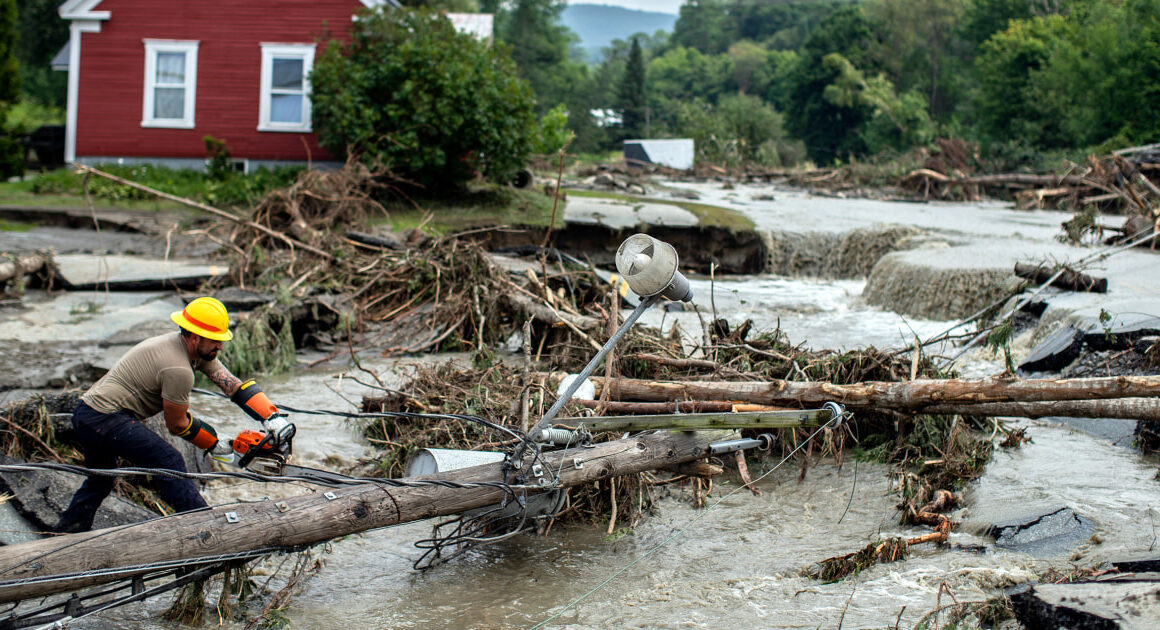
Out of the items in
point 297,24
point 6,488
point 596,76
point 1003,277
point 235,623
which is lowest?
point 235,623

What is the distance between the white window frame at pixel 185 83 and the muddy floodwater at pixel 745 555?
14231 millimetres

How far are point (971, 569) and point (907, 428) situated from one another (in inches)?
83.1

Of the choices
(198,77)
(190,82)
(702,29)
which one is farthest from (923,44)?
(702,29)

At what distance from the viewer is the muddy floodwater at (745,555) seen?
4.69 m

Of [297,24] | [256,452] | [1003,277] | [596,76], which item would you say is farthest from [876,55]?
[256,452]

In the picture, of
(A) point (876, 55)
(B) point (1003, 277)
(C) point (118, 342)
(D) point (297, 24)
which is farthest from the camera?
(A) point (876, 55)

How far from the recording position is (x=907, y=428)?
22.6ft

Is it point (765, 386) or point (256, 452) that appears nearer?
point (256, 452)

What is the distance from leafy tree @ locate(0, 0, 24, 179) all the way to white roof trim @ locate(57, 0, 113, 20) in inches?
78.1


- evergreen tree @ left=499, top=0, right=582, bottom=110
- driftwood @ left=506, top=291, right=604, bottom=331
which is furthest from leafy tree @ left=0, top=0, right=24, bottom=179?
evergreen tree @ left=499, top=0, right=582, bottom=110

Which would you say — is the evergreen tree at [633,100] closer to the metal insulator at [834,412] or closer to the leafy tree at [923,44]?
the leafy tree at [923,44]

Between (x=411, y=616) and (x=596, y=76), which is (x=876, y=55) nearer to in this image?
(x=596, y=76)

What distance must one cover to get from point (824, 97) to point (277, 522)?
49.5 m

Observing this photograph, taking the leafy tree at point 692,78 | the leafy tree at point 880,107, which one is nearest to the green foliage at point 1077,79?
the leafy tree at point 880,107
